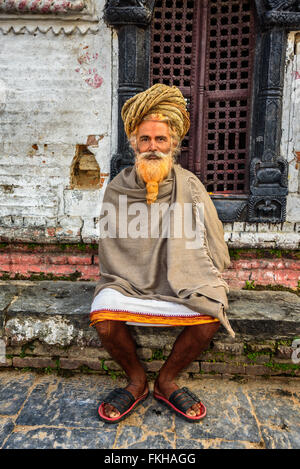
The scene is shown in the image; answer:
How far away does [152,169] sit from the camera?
2348 millimetres

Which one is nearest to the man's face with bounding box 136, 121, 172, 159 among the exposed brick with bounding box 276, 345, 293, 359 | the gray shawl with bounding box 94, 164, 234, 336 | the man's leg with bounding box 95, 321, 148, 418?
the gray shawl with bounding box 94, 164, 234, 336

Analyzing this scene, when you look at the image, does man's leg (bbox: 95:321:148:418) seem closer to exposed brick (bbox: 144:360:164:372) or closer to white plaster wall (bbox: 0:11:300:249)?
exposed brick (bbox: 144:360:164:372)

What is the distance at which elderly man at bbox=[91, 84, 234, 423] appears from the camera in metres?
2.18

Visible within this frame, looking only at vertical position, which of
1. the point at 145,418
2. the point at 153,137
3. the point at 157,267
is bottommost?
the point at 145,418

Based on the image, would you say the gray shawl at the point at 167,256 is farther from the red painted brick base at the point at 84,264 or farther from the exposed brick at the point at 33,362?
the red painted brick base at the point at 84,264

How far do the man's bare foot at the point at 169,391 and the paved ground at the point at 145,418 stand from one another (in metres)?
0.07

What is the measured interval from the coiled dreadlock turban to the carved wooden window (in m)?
1.01

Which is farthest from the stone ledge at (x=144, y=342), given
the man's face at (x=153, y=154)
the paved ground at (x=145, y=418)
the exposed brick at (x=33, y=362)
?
the man's face at (x=153, y=154)

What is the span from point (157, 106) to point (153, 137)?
219 millimetres

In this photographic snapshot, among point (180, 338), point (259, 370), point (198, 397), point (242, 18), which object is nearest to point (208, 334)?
point (180, 338)

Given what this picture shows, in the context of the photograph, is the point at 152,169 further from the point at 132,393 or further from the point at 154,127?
the point at 132,393

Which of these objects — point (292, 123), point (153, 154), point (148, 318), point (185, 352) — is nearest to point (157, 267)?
point (148, 318)
